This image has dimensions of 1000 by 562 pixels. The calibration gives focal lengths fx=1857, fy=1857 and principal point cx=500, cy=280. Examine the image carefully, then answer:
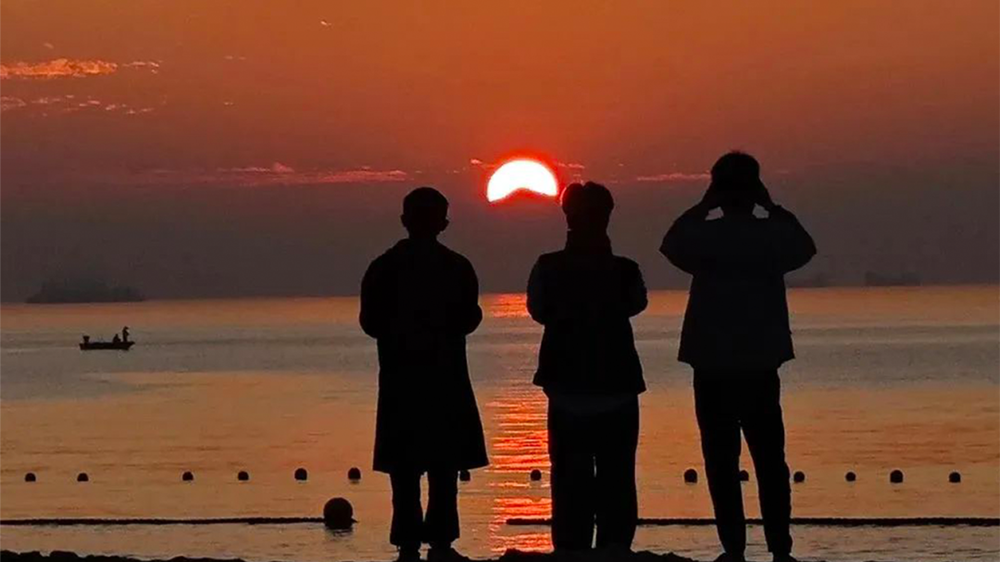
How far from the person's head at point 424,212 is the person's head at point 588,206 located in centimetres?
75

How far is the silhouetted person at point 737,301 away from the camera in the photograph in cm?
970

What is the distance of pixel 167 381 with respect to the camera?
11862cm

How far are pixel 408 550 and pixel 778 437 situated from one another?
2.29 m

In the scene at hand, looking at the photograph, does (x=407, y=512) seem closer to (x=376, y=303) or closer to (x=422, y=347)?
(x=422, y=347)

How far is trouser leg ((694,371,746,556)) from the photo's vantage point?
9.76m

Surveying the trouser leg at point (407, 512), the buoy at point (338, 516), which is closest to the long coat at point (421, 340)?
the trouser leg at point (407, 512)

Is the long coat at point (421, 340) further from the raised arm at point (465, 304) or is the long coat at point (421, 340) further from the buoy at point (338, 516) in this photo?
the buoy at point (338, 516)

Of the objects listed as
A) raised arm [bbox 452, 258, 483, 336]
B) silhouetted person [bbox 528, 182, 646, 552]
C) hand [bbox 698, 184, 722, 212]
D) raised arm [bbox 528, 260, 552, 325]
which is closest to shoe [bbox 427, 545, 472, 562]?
silhouetted person [bbox 528, 182, 646, 552]

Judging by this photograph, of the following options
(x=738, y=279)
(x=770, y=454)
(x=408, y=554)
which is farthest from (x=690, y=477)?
(x=738, y=279)

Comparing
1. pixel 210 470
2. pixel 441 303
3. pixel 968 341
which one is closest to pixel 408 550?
pixel 441 303

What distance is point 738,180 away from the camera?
970 cm

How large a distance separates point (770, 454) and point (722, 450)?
10.1 inches

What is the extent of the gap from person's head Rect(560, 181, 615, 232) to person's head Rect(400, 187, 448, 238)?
0.75 meters

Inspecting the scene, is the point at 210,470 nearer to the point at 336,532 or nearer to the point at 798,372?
the point at 336,532
